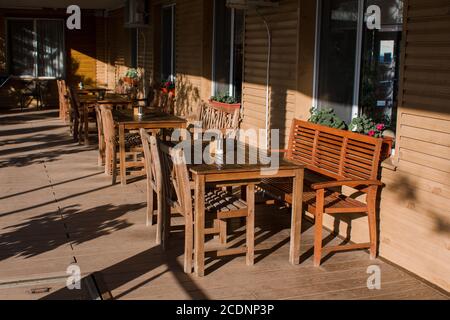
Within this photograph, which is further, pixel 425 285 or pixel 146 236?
pixel 146 236

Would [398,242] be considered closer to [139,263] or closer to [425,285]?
[425,285]

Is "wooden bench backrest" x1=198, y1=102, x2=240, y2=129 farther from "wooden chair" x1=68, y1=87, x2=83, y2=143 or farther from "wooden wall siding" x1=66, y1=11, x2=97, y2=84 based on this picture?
"wooden wall siding" x1=66, y1=11, x2=97, y2=84

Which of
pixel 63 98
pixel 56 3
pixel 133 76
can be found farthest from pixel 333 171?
pixel 56 3

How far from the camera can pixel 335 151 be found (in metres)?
5.05

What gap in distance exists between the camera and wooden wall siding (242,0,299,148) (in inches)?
243

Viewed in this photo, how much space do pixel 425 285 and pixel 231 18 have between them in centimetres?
520

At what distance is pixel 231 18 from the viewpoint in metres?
8.34

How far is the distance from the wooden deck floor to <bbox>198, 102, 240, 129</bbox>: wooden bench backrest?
1174mm

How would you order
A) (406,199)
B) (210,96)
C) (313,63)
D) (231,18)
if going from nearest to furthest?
(406,199), (313,63), (231,18), (210,96)

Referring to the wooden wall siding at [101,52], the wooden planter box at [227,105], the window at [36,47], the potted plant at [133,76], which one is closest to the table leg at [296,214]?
the wooden planter box at [227,105]

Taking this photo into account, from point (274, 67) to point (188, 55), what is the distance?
3.48 meters

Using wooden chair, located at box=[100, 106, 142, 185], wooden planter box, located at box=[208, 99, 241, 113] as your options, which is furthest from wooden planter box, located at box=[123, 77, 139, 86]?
wooden chair, located at box=[100, 106, 142, 185]
